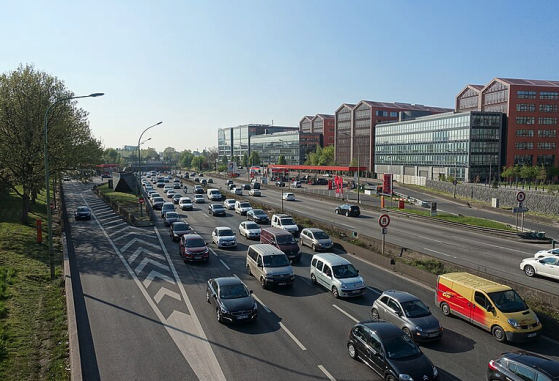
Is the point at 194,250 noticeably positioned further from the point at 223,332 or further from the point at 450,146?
the point at 450,146

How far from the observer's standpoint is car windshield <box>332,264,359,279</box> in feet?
63.5

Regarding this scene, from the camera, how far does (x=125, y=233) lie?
36.1 meters

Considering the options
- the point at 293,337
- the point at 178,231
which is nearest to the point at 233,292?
the point at 293,337

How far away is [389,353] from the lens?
11641mm

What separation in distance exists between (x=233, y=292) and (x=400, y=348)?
7132 millimetres

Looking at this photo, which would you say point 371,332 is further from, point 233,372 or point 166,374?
point 166,374

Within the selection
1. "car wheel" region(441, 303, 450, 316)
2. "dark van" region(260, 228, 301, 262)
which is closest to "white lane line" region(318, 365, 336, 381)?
"car wheel" region(441, 303, 450, 316)

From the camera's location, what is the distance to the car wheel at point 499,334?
14266 mm

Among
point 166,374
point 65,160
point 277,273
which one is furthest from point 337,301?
point 65,160

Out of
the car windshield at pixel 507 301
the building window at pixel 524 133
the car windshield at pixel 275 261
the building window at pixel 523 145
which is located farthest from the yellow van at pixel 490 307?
the building window at pixel 524 133

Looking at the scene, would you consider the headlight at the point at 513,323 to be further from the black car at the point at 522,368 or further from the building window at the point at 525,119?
the building window at the point at 525,119

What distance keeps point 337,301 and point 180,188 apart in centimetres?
A: 7284

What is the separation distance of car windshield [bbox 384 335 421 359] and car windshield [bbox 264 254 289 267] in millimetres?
9403

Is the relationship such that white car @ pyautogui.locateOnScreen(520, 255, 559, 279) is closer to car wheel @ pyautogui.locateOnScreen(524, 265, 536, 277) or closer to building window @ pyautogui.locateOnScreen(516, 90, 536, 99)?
car wheel @ pyautogui.locateOnScreen(524, 265, 536, 277)
